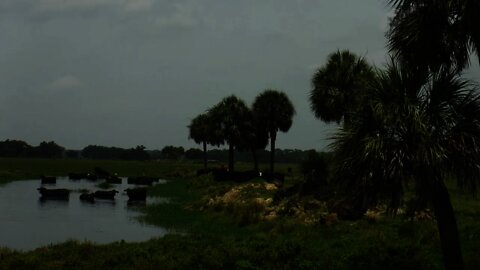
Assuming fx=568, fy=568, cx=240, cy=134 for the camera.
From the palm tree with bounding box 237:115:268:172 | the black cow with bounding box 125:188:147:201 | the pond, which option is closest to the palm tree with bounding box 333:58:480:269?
the pond

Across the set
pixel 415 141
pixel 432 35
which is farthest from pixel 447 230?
pixel 432 35

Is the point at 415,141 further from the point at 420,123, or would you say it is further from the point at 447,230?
the point at 447,230

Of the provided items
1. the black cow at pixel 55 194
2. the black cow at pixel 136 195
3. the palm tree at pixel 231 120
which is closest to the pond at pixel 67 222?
the black cow at pixel 136 195

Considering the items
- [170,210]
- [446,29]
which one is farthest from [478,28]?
[170,210]

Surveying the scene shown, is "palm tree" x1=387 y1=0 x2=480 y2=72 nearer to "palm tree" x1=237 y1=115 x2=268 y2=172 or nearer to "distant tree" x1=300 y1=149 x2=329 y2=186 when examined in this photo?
"distant tree" x1=300 y1=149 x2=329 y2=186

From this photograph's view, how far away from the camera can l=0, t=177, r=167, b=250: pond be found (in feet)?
85.9

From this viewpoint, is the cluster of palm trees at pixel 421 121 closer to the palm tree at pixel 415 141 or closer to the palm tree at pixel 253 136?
the palm tree at pixel 415 141

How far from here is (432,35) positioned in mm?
13031

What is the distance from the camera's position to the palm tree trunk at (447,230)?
1284cm

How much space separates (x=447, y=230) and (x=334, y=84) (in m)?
25.8

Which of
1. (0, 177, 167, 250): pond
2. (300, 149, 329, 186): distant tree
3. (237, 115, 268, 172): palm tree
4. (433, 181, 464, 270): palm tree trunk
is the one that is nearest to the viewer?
(433, 181, 464, 270): palm tree trunk

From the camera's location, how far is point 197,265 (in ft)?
53.4

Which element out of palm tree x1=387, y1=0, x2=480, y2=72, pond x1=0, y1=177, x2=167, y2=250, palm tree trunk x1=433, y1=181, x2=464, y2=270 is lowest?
pond x1=0, y1=177, x2=167, y2=250

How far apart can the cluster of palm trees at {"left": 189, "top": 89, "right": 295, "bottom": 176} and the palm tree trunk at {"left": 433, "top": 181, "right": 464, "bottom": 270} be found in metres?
41.5
